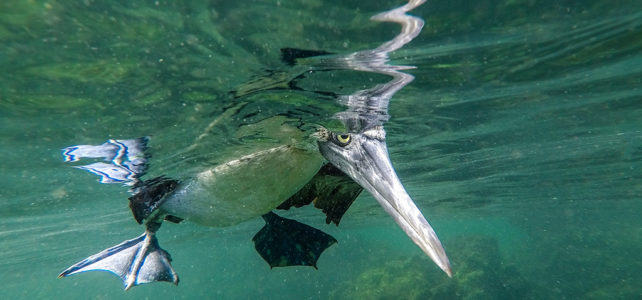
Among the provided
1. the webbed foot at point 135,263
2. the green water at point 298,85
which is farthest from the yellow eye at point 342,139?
the webbed foot at point 135,263

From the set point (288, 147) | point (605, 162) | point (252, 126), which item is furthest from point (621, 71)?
point (605, 162)

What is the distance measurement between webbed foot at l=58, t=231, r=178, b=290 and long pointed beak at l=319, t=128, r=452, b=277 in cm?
343

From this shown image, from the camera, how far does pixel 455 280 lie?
2070 cm

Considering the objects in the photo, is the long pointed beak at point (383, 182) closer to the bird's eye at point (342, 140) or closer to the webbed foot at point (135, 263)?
the bird's eye at point (342, 140)

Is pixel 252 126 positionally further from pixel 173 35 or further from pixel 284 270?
pixel 284 270

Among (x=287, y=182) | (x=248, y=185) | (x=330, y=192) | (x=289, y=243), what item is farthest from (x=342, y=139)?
(x=289, y=243)

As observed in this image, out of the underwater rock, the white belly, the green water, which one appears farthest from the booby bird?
the underwater rock

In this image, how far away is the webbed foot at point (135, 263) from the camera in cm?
583

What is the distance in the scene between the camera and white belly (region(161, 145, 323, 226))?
5.18 meters

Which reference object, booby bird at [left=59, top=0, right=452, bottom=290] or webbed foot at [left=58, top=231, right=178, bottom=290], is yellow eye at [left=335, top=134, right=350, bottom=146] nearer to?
booby bird at [left=59, top=0, right=452, bottom=290]

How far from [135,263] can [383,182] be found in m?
5.00

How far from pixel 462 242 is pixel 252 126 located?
23813 mm

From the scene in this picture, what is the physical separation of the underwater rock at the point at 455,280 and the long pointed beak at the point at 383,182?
58.0 feet

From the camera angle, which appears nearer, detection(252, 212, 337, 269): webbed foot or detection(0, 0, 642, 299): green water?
detection(0, 0, 642, 299): green water
